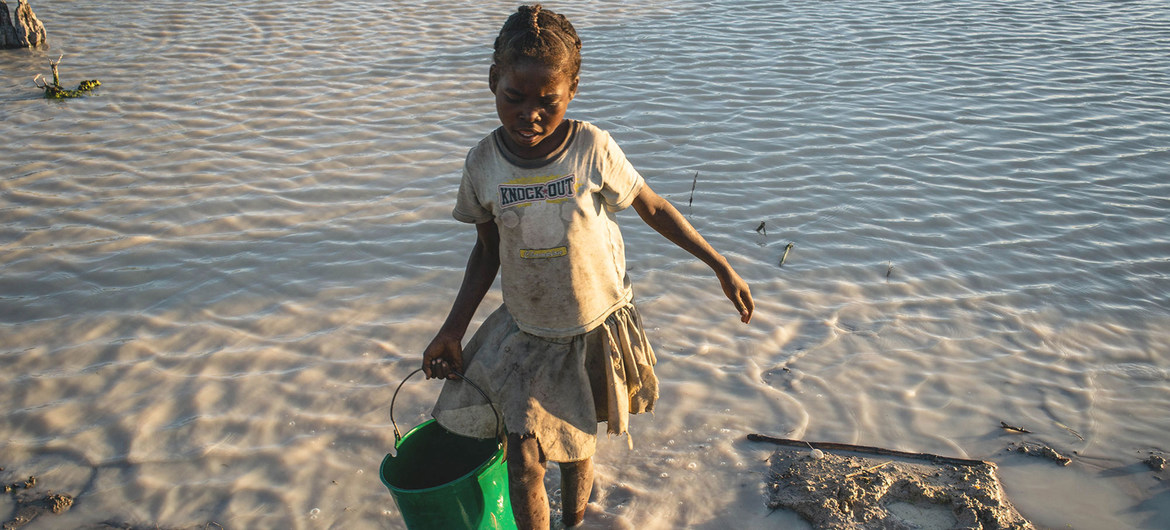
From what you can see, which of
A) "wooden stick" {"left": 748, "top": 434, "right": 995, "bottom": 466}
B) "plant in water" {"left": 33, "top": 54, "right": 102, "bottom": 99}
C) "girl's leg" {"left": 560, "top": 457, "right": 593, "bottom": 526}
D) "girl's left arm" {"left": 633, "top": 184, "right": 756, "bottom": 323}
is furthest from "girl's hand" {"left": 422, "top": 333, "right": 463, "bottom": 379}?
"plant in water" {"left": 33, "top": 54, "right": 102, "bottom": 99}

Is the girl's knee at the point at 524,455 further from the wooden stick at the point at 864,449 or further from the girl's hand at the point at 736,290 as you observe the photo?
the wooden stick at the point at 864,449

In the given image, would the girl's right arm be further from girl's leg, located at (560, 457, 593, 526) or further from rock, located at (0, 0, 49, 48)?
rock, located at (0, 0, 49, 48)

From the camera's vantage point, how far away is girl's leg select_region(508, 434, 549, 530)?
238cm

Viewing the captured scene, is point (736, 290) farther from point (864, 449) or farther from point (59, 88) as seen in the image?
point (59, 88)

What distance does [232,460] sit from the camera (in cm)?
322

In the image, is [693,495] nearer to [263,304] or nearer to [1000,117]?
[263,304]

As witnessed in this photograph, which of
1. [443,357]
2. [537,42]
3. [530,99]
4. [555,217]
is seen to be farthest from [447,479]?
[537,42]

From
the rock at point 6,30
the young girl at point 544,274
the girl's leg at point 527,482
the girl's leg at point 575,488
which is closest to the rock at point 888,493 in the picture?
the girl's leg at point 575,488

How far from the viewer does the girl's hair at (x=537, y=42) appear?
216 cm

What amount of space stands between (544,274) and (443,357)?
40cm

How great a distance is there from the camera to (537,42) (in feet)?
7.07

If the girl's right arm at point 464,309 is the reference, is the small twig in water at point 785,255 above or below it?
below

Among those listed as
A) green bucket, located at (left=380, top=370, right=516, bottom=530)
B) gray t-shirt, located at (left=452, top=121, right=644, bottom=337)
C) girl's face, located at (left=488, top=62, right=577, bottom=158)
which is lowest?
green bucket, located at (left=380, top=370, right=516, bottom=530)

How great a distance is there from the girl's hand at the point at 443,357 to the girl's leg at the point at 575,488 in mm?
523
